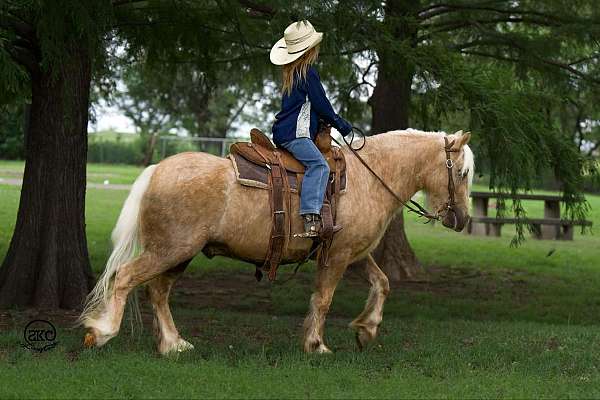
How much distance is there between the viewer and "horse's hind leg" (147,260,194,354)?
668cm

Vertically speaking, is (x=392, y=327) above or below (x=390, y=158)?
below

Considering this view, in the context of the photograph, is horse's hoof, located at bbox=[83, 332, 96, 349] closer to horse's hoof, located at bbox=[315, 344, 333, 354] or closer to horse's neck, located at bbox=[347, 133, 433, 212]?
horse's hoof, located at bbox=[315, 344, 333, 354]

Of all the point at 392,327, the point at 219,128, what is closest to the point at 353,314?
the point at 392,327

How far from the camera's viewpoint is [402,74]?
8930 millimetres

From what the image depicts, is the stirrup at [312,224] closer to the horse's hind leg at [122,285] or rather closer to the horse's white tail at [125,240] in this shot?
the horse's hind leg at [122,285]

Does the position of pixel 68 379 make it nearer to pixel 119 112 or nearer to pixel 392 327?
pixel 392 327

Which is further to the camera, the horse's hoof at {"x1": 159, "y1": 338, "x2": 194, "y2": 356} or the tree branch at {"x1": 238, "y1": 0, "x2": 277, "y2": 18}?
the tree branch at {"x1": 238, "y1": 0, "x2": 277, "y2": 18}

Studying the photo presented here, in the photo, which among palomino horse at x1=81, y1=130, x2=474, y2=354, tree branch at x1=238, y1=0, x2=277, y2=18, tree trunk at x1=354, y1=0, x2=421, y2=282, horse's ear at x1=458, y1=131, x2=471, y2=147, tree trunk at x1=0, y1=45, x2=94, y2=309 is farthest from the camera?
tree trunk at x1=354, y1=0, x2=421, y2=282

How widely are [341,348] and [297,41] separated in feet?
8.33

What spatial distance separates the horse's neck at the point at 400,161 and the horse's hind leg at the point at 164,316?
1749 millimetres

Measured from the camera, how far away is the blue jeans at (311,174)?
21.8 feet

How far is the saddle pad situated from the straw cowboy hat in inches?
32.3

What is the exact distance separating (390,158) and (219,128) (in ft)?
160

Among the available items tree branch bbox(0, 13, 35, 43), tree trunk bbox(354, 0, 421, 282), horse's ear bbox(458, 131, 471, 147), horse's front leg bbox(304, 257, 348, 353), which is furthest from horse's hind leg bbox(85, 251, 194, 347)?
tree trunk bbox(354, 0, 421, 282)
